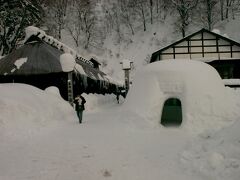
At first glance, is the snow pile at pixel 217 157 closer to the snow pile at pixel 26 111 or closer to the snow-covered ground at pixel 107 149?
the snow-covered ground at pixel 107 149

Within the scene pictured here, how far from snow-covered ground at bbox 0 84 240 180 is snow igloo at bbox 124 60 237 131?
62 centimetres

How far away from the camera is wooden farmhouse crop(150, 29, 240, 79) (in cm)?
2906

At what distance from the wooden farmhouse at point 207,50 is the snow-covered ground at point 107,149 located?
662 inches

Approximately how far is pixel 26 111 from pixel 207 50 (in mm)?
19675

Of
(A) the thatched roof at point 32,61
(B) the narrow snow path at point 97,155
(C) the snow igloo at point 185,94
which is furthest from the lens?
(A) the thatched roof at point 32,61

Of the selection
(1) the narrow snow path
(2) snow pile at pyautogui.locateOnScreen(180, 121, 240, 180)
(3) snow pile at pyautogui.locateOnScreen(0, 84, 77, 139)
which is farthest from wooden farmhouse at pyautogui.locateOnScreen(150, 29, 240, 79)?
(2) snow pile at pyautogui.locateOnScreen(180, 121, 240, 180)

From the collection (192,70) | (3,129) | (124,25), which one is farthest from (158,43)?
(3,129)

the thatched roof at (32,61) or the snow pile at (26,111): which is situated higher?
the thatched roof at (32,61)

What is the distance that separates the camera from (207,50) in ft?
96.1

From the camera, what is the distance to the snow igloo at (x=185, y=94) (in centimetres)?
1257

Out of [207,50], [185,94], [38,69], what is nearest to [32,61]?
[38,69]

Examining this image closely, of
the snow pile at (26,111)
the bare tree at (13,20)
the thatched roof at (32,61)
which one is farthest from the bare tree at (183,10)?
the snow pile at (26,111)

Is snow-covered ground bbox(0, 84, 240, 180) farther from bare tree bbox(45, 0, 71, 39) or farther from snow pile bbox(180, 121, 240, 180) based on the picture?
bare tree bbox(45, 0, 71, 39)

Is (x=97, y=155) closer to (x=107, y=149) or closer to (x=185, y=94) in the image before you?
(x=107, y=149)
